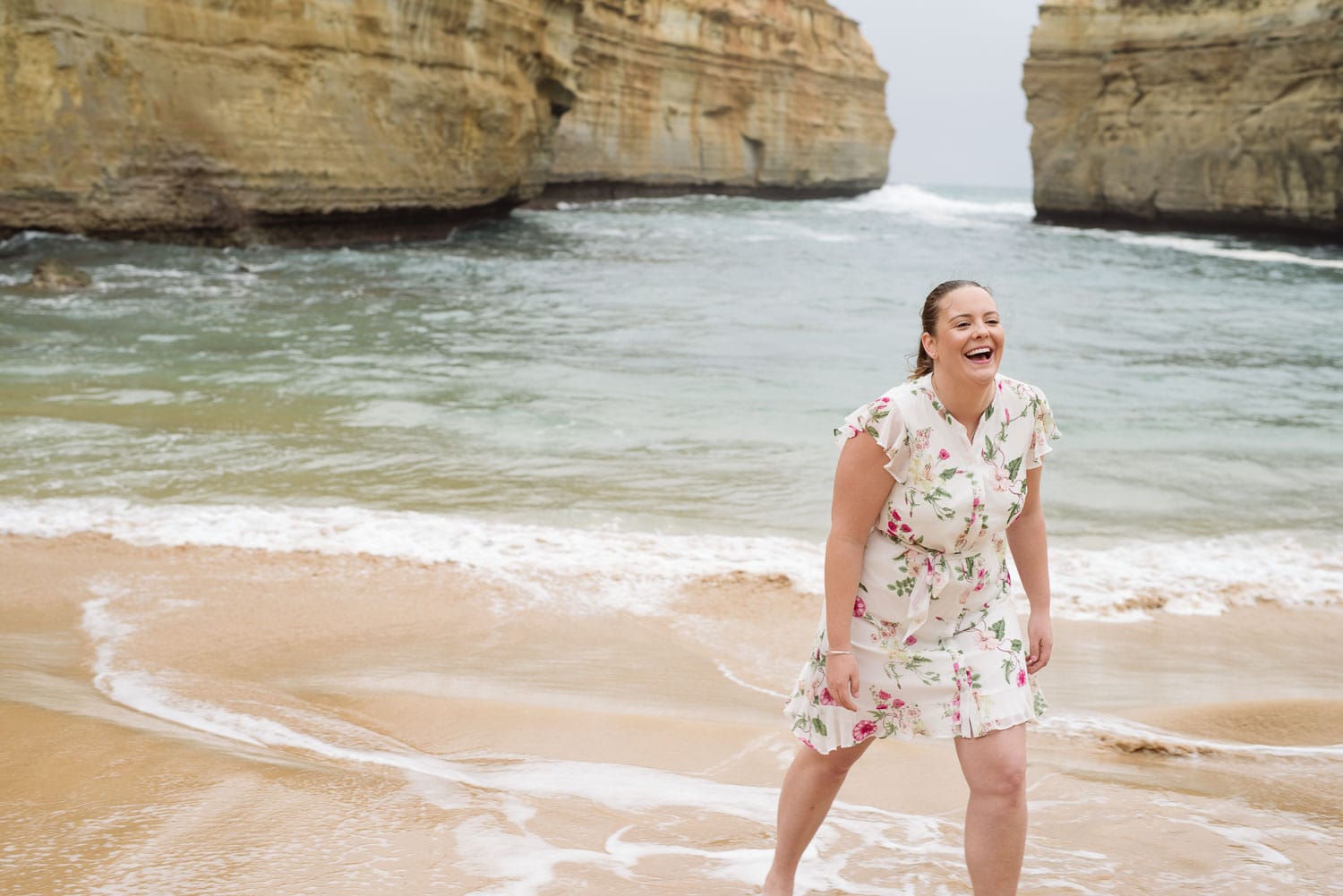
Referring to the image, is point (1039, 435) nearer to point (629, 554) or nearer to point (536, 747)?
point (536, 747)

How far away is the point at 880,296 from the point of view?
17250 millimetres

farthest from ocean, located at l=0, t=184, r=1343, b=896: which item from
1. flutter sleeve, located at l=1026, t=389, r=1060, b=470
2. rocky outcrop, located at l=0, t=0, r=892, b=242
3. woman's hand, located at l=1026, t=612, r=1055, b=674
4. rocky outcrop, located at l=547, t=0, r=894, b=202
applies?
rocky outcrop, located at l=547, t=0, r=894, b=202

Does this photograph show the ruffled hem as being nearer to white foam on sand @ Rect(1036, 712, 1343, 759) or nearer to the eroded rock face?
white foam on sand @ Rect(1036, 712, 1343, 759)

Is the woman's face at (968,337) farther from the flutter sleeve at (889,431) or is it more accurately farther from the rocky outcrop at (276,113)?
the rocky outcrop at (276,113)

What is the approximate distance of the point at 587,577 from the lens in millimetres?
5059

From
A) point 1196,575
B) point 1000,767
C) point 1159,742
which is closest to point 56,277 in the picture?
point 1196,575

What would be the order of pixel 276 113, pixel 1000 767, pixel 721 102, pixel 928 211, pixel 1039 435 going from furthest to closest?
pixel 928 211 → pixel 721 102 → pixel 276 113 → pixel 1039 435 → pixel 1000 767

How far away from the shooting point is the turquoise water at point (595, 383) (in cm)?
656

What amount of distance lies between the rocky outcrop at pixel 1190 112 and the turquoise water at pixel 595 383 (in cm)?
978

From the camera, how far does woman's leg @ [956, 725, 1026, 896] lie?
2.22m

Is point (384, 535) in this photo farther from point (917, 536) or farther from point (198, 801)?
point (917, 536)

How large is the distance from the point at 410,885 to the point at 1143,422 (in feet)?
25.1

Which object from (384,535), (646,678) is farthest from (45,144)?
(646,678)

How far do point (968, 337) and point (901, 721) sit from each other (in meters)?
0.75
